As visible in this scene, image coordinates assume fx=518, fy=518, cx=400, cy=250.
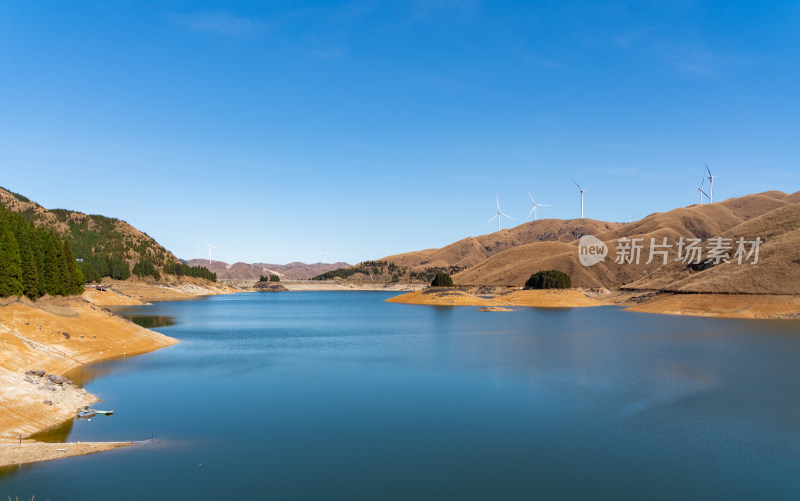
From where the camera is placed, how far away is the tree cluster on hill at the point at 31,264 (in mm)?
52000

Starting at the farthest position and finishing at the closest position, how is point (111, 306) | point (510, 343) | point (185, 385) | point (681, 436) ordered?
point (111, 306)
point (510, 343)
point (185, 385)
point (681, 436)

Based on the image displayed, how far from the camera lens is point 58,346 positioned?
46.3m

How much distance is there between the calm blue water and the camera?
19.2m

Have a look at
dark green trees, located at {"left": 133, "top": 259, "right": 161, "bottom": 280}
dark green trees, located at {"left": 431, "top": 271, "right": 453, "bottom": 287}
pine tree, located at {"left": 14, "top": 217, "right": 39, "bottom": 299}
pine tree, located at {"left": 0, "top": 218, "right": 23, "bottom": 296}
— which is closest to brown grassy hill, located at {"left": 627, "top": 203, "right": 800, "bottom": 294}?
dark green trees, located at {"left": 431, "top": 271, "right": 453, "bottom": 287}

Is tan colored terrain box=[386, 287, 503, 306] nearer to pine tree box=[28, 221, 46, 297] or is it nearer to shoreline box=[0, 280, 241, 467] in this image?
shoreline box=[0, 280, 241, 467]

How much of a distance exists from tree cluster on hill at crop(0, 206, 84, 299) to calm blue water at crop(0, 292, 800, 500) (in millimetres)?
16676

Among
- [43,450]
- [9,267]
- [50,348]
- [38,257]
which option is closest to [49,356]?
[50,348]

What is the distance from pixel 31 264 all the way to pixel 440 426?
5292 centimetres

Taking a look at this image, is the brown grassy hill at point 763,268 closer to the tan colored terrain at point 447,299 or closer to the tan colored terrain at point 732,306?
the tan colored terrain at point 732,306

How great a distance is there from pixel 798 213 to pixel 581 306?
6504 centimetres

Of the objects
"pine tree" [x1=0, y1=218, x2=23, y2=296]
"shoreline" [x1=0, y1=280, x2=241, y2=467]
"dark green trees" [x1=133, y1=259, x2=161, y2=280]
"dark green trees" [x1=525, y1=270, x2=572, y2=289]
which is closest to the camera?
"shoreline" [x1=0, y1=280, x2=241, y2=467]

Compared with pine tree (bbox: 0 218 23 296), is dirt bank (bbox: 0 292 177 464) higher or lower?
lower

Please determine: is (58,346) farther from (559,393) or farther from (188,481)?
(559,393)

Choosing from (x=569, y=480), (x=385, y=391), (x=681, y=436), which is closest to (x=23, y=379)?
(x=385, y=391)
